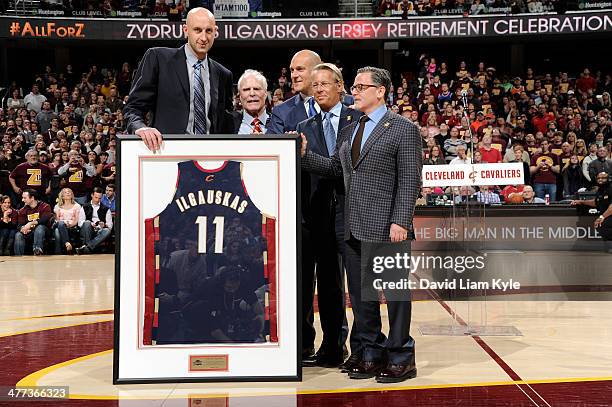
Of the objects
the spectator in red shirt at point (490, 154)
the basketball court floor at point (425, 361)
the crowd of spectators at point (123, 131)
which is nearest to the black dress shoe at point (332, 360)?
the basketball court floor at point (425, 361)

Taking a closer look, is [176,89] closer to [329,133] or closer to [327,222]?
[329,133]

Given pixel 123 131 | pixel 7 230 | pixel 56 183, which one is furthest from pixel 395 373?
pixel 123 131

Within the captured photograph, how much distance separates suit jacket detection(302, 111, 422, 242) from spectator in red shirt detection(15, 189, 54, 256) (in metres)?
10.4

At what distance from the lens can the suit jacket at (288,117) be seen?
5980mm

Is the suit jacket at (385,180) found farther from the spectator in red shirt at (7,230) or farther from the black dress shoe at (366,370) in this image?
the spectator in red shirt at (7,230)

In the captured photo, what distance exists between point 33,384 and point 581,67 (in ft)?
79.4

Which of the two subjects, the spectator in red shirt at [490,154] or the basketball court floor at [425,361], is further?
the spectator in red shirt at [490,154]

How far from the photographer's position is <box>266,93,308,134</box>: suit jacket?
598 centimetres

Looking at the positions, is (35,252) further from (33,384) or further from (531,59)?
(531,59)

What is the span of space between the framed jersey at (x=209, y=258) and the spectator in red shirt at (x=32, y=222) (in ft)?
34.0

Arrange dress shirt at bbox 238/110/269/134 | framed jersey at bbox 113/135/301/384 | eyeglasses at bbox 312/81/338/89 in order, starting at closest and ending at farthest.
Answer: framed jersey at bbox 113/135/301/384 < eyeglasses at bbox 312/81/338/89 < dress shirt at bbox 238/110/269/134

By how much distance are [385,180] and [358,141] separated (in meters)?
0.32

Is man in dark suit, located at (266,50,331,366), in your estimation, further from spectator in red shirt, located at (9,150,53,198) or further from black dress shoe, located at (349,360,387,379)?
spectator in red shirt, located at (9,150,53,198)

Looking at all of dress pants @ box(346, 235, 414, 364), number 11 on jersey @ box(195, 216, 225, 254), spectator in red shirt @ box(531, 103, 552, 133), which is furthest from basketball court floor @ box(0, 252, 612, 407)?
spectator in red shirt @ box(531, 103, 552, 133)
